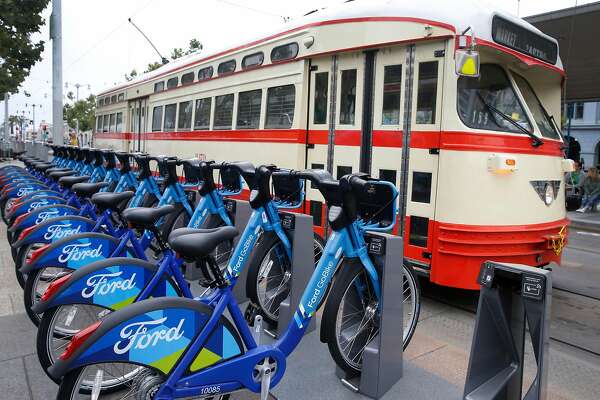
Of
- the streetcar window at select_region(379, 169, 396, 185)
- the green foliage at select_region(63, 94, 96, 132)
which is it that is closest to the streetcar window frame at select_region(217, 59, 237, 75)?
the streetcar window at select_region(379, 169, 396, 185)

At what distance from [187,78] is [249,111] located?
9.48 ft

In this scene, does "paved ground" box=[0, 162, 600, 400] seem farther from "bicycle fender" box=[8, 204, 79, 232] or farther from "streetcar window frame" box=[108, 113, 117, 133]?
"streetcar window frame" box=[108, 113, 117, 133]

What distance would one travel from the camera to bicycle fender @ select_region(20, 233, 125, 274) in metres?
3.50

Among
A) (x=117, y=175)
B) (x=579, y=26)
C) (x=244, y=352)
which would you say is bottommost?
(x=244, y=352)

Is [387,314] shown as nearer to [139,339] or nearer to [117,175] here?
[139,339]

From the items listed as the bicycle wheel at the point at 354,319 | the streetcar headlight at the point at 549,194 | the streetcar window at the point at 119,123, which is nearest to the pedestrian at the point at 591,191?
the streetcar headlight at the point at 549,194

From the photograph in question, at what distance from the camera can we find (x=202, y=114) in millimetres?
9148

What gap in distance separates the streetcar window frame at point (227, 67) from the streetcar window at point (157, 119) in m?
3.47

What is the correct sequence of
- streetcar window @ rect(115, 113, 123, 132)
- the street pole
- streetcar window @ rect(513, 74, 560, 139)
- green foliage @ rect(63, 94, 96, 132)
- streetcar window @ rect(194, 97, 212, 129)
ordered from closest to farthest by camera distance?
1. streetcar window @ rect(513, 74, 560, 139)
2. streetcar window @ rect(194, 97, 212, 129)
3. the street pole
4. streetcar window @ rect(115, 113, 123, 132)
5. green foliage @ rect(63, 94, 96, 132)

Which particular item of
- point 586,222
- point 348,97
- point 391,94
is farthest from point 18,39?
point 586,222

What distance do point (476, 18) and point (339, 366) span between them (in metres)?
3.62

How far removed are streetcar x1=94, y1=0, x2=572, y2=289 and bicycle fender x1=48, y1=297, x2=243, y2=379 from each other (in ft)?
10.1

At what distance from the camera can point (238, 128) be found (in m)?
7.82

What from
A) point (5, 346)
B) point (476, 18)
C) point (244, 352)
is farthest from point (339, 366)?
point (476, 18)
